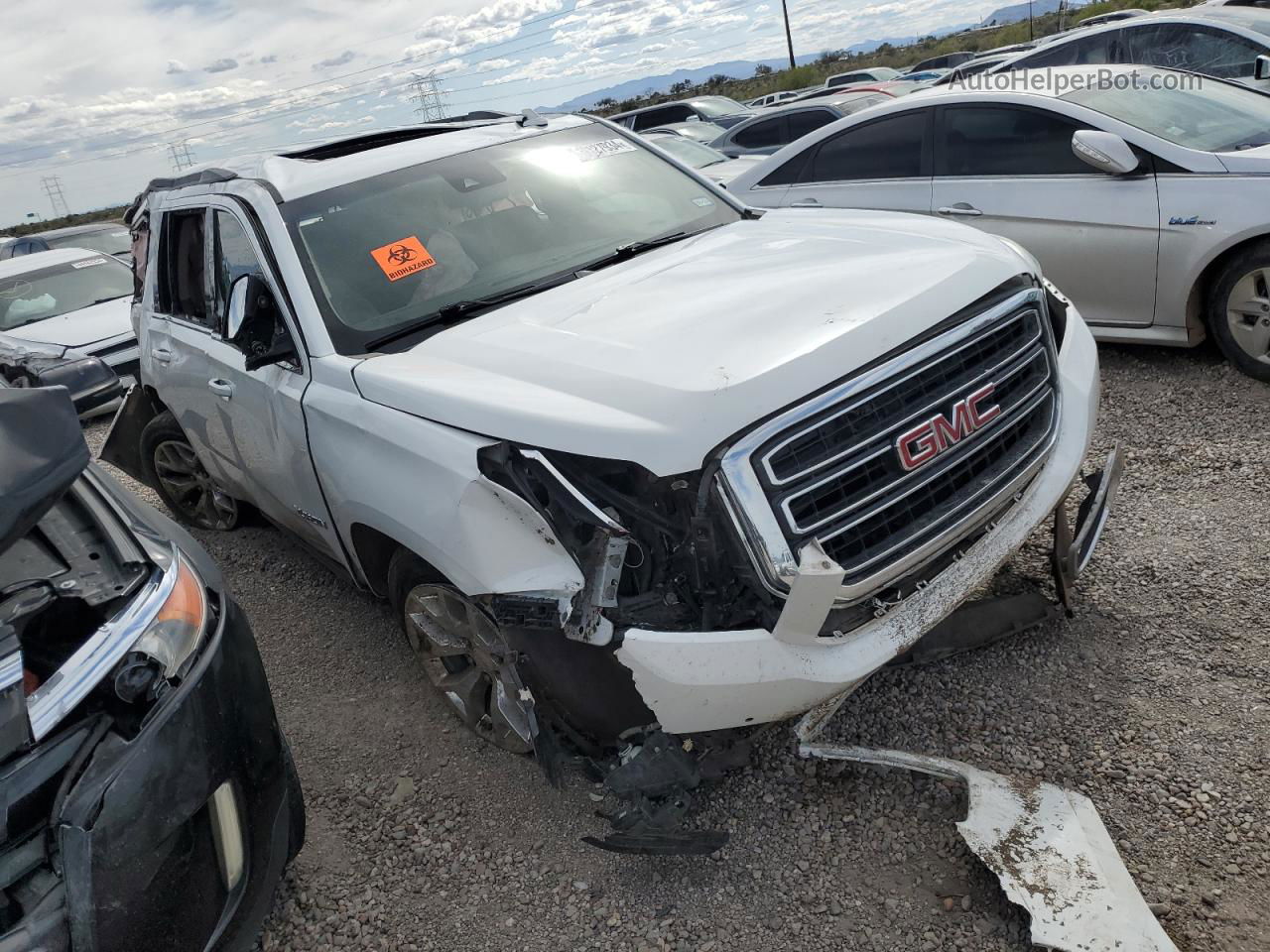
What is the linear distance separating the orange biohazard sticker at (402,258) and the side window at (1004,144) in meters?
3.64

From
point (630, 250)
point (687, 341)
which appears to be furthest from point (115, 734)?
point (630, 250)

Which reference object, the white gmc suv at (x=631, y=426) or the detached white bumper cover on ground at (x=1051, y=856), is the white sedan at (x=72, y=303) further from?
the detached white bumper cover on ground at (x=1051, y=856)

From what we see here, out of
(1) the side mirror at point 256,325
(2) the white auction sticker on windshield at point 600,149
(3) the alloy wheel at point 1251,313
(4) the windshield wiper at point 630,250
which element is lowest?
(3) the alloy wheel at point 1251,313

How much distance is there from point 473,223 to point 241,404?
1.14 metres

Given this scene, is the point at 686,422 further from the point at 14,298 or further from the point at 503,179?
the point at 14,298

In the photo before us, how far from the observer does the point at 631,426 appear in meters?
2.32

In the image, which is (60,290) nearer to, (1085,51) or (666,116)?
(1085,51)

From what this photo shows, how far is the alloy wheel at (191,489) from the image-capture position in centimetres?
512

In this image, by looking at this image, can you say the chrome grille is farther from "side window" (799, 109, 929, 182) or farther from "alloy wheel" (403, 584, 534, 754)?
"side window" (799, 109, 929, 182)

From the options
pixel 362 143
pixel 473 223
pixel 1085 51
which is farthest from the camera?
pixel 1085 51

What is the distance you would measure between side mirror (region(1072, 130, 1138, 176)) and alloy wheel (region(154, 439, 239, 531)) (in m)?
4.72

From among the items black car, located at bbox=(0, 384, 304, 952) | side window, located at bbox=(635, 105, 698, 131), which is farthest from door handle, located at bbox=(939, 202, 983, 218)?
side window, located at bbox=(635, 105, 698, 131)

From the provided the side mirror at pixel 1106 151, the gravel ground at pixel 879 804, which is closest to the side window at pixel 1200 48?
the side mirror at pixel 1106 151

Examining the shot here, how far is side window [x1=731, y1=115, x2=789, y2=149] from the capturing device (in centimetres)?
1168
